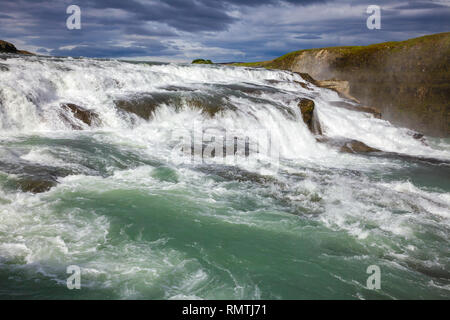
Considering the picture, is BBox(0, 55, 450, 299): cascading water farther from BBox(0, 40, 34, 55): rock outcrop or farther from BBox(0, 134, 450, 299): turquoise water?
BBox(0, 40, 34, 55): rock outcrop

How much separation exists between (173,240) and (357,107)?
67.0ft

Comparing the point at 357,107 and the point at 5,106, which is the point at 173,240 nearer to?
the point at 5,106

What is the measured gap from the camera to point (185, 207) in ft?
26.2

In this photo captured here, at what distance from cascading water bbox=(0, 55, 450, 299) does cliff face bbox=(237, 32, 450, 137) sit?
15.2m

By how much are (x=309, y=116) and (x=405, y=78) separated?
18.3m

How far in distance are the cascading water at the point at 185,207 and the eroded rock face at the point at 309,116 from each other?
186cm

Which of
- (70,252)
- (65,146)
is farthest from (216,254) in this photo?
(65,146)

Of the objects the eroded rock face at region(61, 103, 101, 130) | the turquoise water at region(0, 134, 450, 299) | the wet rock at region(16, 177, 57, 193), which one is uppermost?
the eroded rock face at region(61, 103, 101, 130)

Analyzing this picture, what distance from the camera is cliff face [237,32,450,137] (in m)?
28.2

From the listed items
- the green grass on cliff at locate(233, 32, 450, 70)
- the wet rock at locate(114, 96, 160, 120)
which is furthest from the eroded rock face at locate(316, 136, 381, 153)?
the green grass on cliff at locate(233, 32, 450, 70)

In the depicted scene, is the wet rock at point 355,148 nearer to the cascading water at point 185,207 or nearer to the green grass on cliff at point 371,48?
the cascading water at point 185,207

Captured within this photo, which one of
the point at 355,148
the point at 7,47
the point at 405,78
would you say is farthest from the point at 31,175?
the point at 405,78

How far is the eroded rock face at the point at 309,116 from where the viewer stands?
56.7ft

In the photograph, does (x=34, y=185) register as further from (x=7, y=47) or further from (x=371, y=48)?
(x=371, y=48)
